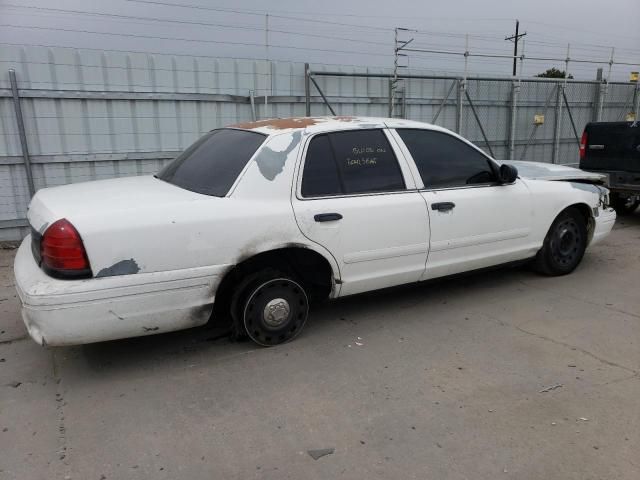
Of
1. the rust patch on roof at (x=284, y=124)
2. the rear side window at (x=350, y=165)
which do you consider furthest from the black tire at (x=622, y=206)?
the rust patch on roof at (x=284, y=124)

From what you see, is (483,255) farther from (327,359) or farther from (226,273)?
(226,273)

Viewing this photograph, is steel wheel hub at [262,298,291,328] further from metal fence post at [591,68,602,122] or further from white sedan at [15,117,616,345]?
metal fence post at [591,68,602,122]

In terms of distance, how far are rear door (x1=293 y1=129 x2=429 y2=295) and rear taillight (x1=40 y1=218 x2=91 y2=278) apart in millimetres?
1396

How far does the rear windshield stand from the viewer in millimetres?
3674

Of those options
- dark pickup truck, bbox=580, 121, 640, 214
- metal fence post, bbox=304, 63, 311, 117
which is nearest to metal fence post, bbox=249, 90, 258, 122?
metal fence post, bbox=304, 63, 311, 117

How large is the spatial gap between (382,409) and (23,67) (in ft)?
20.0

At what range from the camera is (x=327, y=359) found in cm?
367

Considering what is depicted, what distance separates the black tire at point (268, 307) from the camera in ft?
12.0

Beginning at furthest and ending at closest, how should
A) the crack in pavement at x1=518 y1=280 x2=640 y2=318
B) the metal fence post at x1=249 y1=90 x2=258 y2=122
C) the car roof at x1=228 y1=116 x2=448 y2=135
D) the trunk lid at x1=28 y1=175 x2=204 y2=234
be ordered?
the metal fence post at x1=249 y1=90 x2=258 y2=122 < the crack in pavement at x1=518 y1=280 x2=640 y2=318 < the car roof at x1=228 y1=116 x2=448 y2=135 < the trunk lid at x1=28 y1=175 x2=204 y2=234

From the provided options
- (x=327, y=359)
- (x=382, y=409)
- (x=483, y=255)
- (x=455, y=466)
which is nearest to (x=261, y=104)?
(x=483, y=255)

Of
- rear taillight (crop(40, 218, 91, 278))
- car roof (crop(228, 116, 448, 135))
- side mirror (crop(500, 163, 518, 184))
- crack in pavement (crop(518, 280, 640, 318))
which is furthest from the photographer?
side mirror (crop(500, 163, 518, 184))

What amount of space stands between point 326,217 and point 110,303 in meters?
1.53

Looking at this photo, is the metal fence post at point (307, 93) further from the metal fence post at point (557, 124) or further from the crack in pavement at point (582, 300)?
the metal fence post at point (557, 124)

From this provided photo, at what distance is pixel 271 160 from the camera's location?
3.69m
